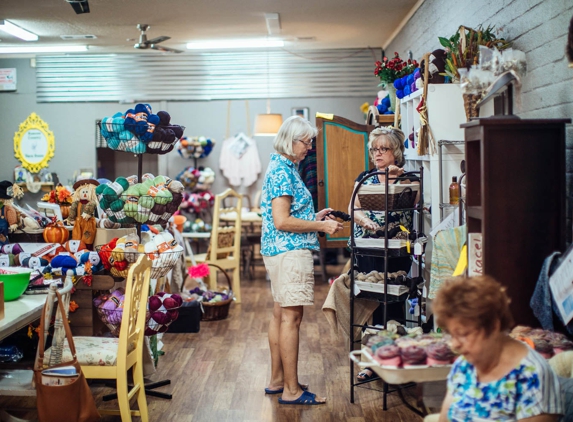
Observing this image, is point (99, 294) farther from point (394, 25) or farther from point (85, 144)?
point (85, 144)

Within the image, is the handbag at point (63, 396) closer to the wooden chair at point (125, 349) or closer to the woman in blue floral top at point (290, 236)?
the wooden chair at point (125, 349)

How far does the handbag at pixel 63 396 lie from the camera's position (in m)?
2.73

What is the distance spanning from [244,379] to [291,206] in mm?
1276

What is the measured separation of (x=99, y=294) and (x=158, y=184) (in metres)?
0.73

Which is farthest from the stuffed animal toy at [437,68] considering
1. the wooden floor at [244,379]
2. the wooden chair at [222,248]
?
the wooden chair at [222,248]

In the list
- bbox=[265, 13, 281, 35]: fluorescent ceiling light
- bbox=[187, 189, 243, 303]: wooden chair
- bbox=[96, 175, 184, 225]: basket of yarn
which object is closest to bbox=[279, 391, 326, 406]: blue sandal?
bbox=[96, 175, 184, 225]: basket of yarn

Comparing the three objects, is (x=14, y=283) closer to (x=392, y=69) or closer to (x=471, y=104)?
(x=471, y=104)

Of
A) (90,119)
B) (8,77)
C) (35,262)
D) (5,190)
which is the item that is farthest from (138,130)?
(8,77)

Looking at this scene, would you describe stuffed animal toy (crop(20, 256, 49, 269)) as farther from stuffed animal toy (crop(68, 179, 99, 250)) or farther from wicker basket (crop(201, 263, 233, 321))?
wicker basket (crop(201, 263, 233, 321))

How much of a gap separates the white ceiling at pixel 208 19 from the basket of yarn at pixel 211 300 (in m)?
2.63

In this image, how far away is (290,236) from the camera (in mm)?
3592

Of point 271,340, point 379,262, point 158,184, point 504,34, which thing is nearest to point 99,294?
point 158,184

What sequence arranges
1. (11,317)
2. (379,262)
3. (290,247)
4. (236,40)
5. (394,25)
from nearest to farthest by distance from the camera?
(11,317), (290,247), (379,262), (394,25), (236,40)

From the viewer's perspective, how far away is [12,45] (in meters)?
8.72
